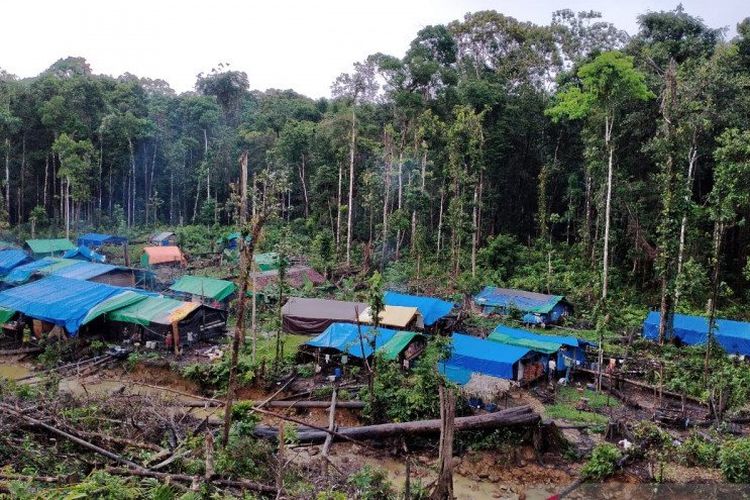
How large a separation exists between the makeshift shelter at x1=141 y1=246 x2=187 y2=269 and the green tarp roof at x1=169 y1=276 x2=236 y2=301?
30.1 feet

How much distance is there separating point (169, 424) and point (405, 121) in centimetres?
2648

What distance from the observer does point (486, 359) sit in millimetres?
15391

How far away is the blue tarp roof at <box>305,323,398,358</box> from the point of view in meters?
16.6

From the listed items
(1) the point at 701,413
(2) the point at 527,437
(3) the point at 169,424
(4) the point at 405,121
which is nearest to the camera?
(3) the point at 169,424

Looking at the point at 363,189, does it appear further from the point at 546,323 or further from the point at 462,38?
the point at 546,323

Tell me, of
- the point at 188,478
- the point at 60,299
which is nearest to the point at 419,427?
the point at 188,478

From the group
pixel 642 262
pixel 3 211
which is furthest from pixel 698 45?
pixel 3 211

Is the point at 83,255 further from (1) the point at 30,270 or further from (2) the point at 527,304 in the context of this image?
(2) the point at 527,304

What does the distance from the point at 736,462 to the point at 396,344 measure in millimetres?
9026

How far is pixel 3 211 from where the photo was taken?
37.1 meters

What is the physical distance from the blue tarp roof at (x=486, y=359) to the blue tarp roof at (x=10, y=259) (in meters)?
25.2

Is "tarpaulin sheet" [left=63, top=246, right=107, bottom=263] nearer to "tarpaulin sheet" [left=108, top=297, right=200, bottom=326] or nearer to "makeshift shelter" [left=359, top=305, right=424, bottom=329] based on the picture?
"tarpaulin sheet" [left=108, top=297, right=200, bottom=326]

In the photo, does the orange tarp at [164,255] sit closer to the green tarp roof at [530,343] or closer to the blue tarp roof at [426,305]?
the blue tarp roof at [426,305]

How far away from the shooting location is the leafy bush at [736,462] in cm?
1121
